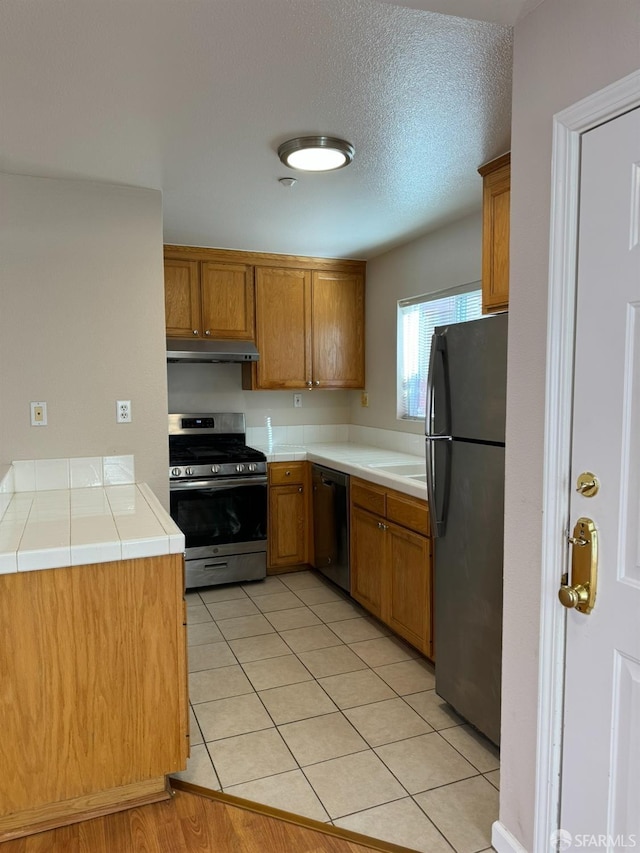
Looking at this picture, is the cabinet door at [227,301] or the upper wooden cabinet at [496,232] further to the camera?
the cabinet door at [227,301]

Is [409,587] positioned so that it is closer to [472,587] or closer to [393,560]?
[393,560]

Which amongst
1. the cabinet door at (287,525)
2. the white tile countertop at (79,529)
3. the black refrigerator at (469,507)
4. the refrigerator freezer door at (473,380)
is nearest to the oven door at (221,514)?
the cabinet door at (287,525)

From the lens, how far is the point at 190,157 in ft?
7.98

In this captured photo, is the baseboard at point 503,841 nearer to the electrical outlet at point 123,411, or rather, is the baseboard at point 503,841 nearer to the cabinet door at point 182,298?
the electrical outlet at point 123,411

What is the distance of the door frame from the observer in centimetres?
135

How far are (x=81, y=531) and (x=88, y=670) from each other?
1.40 feet

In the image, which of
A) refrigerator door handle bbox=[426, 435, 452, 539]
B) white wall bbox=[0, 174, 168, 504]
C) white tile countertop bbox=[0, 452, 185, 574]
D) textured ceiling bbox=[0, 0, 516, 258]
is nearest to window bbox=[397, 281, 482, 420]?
textured ceiling bbox=[0, 0, 516, 258]

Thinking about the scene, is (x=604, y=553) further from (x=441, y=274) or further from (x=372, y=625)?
(x=441, y=274)

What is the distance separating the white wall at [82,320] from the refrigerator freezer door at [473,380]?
1439 mm

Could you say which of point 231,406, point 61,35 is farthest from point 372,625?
point 61,35

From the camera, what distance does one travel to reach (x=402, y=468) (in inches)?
140

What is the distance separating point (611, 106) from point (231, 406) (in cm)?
353

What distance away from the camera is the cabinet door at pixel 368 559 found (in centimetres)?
320

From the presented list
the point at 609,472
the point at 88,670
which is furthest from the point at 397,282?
the point at 88,670
